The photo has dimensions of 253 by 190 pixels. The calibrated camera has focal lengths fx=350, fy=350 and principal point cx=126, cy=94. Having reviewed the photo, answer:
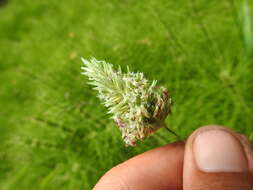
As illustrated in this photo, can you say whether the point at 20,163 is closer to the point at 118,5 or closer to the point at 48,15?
the point at 118,5

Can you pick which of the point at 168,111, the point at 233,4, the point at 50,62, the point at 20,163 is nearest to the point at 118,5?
the point at 50,62

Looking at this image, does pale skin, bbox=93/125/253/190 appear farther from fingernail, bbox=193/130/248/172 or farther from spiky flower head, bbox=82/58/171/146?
spiky flower head, bbox=82/58/171/146

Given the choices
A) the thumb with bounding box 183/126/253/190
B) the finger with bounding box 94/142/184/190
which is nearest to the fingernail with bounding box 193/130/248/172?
the thumb with bounding box 183/126/253/190

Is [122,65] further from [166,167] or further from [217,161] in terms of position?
[217,161]

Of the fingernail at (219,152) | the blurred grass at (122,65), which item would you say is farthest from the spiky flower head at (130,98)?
the blurred grass at (122,65)

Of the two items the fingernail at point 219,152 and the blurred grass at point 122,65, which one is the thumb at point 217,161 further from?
the blurred grass at point 122,65

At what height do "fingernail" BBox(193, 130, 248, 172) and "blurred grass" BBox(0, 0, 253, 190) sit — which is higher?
"blurred grass" BBox(0, 0, 253, 190)
